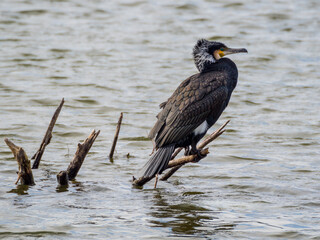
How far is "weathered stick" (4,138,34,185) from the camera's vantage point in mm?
6449

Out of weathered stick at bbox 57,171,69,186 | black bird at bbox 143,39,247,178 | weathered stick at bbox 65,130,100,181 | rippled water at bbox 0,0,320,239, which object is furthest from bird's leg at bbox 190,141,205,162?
weathered stick at bbox 57,171,69,186

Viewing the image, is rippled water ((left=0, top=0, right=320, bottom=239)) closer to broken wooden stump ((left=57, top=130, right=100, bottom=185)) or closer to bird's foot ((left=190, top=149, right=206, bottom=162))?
broken wooden stump ((left=57, top=130, right=100, bottom=185))

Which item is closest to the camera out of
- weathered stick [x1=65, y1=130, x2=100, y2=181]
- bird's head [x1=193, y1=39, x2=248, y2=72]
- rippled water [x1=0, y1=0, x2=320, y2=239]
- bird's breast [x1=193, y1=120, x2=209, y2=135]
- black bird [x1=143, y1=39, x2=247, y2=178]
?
rippled water [x1=0, y1=0, x2=320, y2=239]

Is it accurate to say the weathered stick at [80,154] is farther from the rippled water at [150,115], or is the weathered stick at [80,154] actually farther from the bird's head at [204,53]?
the bird's head at [204,53]

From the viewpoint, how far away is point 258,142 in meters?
9.79

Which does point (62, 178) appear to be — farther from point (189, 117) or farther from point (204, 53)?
point (204, 53)

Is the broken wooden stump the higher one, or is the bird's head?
the bird's head

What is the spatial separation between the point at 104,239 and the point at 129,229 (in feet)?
1.09

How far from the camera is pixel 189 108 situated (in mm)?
6848

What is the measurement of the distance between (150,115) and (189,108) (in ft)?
14.0

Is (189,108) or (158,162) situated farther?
(189,108)

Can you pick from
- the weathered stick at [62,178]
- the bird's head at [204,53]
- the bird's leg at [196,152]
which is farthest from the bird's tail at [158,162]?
the bird's head at [204,53]

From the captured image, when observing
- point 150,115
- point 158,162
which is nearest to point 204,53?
point 158,162

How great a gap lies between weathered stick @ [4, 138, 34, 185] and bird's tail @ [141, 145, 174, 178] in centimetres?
116
